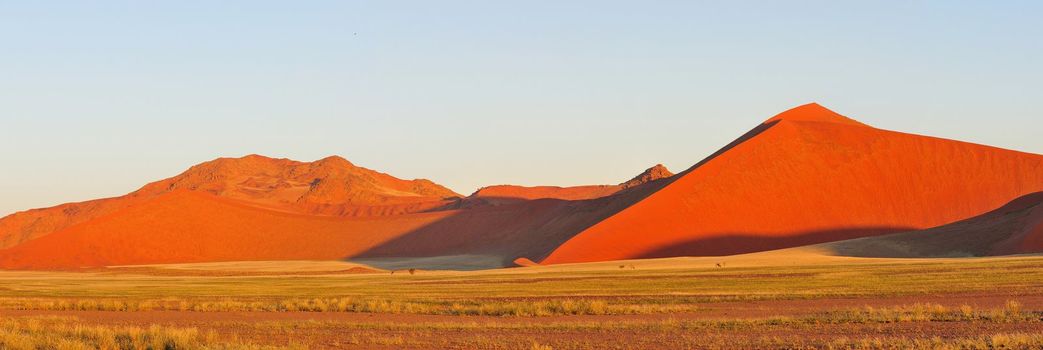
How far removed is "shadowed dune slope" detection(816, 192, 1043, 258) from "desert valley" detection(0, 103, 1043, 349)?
0.27 m

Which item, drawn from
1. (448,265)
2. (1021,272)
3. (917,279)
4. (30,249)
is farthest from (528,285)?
(30,249)

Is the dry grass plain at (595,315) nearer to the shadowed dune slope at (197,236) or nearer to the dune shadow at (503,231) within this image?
the dune shadow at (503,231)

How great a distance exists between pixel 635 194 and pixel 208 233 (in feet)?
184

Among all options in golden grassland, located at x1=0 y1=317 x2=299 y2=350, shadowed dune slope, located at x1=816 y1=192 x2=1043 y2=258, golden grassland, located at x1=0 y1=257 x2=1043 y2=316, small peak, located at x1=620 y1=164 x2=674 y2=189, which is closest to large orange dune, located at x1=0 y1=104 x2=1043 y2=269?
shadowed dune slope, located at x1=816 y1=192 x2=1043 y2=258

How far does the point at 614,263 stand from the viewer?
8356 cm

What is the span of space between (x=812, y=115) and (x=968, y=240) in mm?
45068

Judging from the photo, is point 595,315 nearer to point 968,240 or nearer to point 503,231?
point 968,240

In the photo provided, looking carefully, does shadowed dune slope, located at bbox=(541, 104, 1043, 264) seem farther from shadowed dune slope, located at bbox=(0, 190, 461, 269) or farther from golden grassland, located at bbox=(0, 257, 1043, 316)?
shadowed dune slope, located at bbox=(0, 190, 461, 269)

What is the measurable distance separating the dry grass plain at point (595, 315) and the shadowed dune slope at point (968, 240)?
23814 mm

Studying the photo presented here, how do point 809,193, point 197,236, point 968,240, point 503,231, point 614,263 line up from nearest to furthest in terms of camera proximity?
1. point 614,263
2. point 968,240
3. point 809,193
4. point 503,231
5. point 197,236

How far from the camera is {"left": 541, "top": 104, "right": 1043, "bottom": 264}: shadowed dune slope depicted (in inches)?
3893

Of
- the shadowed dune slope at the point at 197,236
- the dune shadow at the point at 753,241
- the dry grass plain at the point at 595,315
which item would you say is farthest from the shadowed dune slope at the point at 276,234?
the dry grass plain at the point at 595,315

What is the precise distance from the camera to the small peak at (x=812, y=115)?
4920 inches

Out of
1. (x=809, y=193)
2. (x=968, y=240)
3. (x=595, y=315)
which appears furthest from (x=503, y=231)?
(x=595, y=315)
